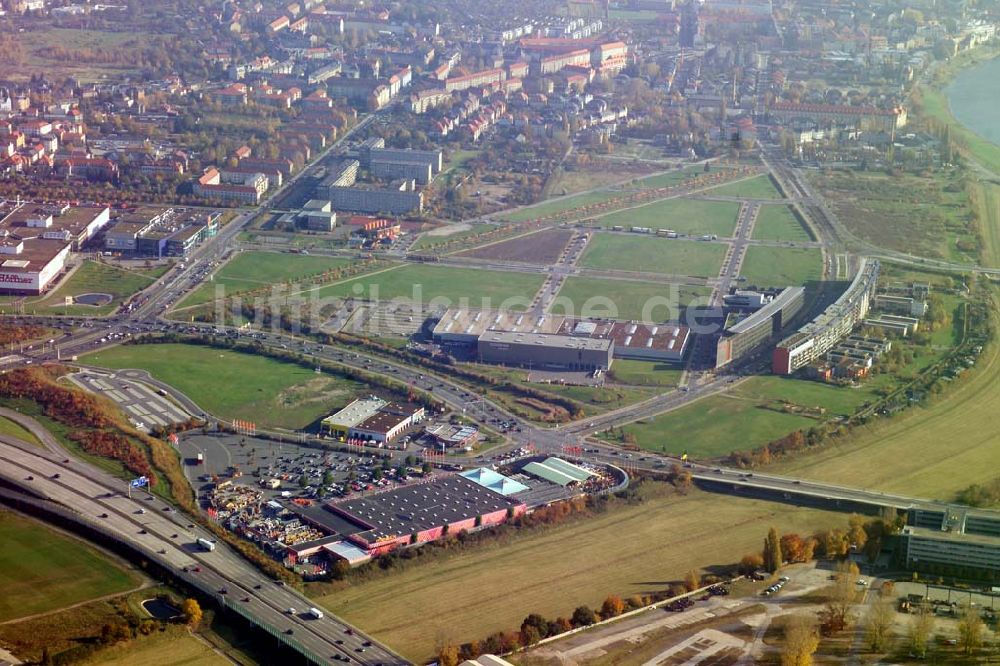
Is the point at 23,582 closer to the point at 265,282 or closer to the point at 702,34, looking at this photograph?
the point at 265,282

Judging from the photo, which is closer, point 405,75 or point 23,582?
point 23,582

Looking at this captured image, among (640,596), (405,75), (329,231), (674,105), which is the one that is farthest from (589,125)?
(640,596)

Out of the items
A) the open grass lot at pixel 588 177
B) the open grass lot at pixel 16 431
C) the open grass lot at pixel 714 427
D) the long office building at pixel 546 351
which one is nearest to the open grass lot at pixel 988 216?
the open grass lot at pixel 588 177

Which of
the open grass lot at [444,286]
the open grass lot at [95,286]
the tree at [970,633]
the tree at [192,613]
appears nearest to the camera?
the tree at [970,633]

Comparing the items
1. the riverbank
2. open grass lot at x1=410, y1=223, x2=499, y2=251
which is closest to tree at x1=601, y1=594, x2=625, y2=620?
open grass lot at x1=410, y1=223, x2=499, y2=251

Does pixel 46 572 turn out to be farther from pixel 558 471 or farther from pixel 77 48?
pixel 77 48

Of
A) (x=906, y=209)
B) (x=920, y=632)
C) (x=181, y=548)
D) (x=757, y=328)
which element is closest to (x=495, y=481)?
(x=181, y=548)

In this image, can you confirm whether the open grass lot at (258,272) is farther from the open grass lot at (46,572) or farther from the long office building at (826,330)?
the long office building at (826,330)
